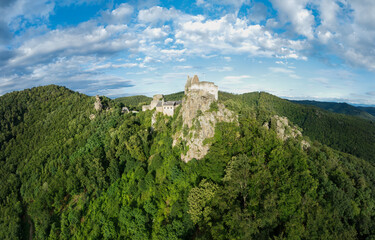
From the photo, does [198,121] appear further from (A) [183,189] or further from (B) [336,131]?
(B) [336,131]

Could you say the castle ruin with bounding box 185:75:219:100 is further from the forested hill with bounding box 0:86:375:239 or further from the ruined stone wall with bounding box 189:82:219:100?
the forested hill with bounding box 0:86:375:239

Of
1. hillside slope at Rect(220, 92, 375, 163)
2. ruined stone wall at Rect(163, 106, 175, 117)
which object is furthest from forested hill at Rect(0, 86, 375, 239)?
hillside slope at Rect(220, 92, 375, 163)

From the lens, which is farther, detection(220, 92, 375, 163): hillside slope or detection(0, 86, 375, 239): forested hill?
detection(220, 92, 375, 163): hillside slope

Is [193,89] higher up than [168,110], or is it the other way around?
[193,89]

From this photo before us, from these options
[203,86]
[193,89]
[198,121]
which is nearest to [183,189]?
[198,121]

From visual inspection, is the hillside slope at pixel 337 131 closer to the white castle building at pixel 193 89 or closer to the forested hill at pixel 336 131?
the forested hill at pixel 336 131

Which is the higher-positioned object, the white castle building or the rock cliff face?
the white castle building

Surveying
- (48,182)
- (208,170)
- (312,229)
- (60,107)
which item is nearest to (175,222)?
(208,170)

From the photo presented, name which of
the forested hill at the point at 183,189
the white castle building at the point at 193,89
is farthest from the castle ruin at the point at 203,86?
the forested hill at the point at 183,189
